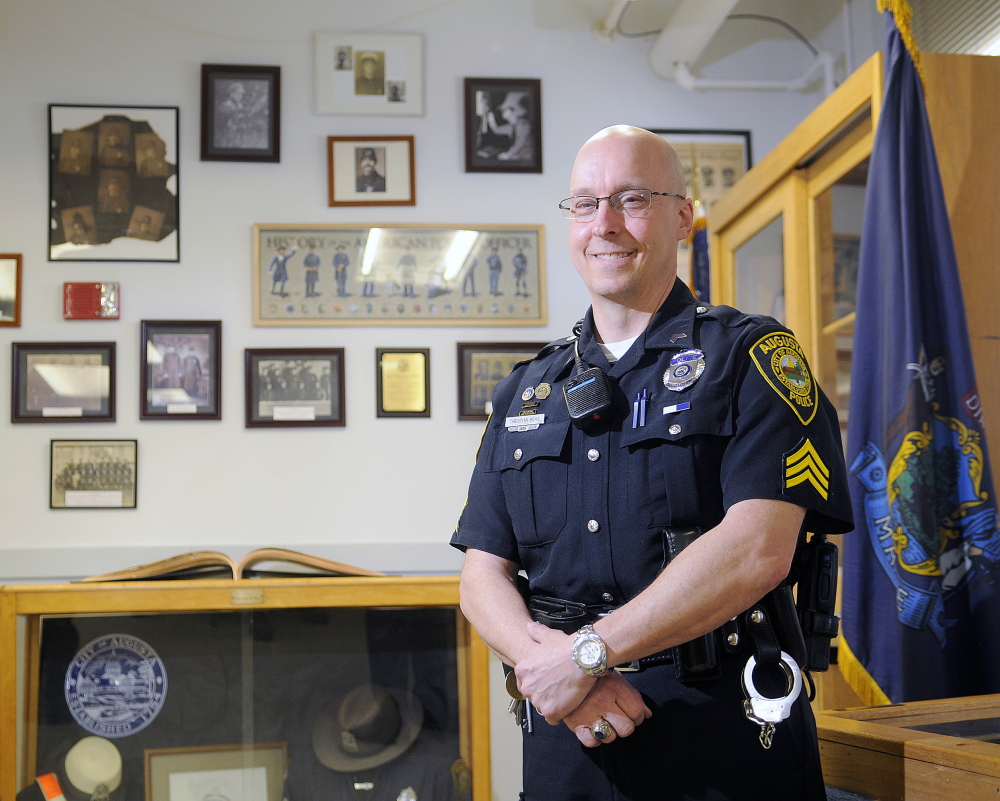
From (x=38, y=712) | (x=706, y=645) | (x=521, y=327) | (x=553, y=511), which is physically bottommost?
(x=38, y=712)

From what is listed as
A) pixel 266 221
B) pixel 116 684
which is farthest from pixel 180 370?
pixel 116 684

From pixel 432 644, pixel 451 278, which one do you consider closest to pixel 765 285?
pixel 451 278

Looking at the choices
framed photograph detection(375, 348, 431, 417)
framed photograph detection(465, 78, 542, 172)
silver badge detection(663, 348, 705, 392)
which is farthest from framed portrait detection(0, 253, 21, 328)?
silver badge detection(663, 348, 705, 392)

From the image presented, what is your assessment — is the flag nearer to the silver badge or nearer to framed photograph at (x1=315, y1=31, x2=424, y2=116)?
the silver badge

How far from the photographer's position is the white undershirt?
4.27ft

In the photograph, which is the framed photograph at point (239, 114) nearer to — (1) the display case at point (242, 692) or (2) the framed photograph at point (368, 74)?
(2) the framed photograph at point (368, 74)

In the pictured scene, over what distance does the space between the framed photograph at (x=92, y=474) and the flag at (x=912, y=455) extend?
85.4 inches

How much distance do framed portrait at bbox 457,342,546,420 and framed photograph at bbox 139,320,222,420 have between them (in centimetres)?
79

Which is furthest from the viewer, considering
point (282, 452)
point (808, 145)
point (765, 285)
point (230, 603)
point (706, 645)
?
point (282, 452)

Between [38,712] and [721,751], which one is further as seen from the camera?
[38,712]

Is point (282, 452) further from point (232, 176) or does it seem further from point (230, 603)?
point (230, 603)

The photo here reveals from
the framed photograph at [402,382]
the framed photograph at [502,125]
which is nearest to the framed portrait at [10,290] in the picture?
the framed photograph at [402,382]

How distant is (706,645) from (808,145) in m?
1.71

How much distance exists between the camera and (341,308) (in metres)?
3.08
